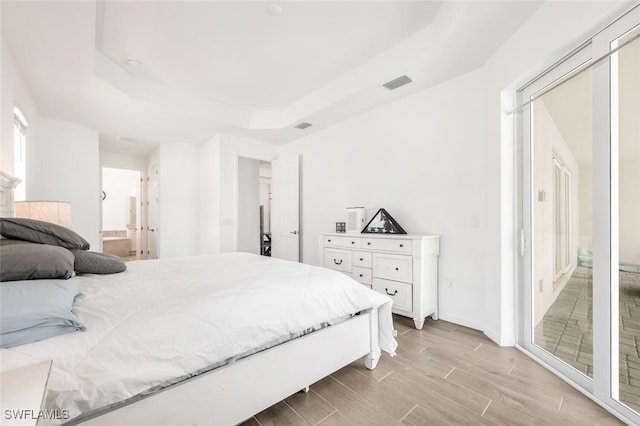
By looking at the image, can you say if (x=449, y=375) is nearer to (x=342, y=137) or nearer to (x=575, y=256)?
(x=575, y=256)

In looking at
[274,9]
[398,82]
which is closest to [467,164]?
[398,82]

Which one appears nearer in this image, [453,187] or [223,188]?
[453,187]

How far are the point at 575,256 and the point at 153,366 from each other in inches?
100

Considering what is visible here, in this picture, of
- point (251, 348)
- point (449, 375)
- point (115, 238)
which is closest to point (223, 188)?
point (251, 348)

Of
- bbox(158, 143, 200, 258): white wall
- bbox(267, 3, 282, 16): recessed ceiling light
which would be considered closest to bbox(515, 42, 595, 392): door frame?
bbox(267, 3, 282, 16): recessed ceiling light

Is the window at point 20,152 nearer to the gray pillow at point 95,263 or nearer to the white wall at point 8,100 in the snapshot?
the white wall at point 8,100

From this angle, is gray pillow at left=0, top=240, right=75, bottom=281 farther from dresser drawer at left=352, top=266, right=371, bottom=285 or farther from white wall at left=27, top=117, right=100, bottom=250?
white wall at left=27, top=117, right=100, bottom=250

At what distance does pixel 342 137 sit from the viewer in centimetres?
406

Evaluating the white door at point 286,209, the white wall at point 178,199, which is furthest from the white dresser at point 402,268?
the white wall at point 178,199

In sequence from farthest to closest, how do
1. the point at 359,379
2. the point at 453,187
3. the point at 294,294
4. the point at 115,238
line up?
the point at 115,238
the point at 453,187
the point at 359,379
the point at 294,294

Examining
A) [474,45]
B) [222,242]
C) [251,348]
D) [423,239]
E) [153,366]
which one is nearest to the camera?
[153,366]

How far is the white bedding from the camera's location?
91 cm

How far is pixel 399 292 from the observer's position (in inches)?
110

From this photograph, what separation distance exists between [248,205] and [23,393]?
544 centimetres
